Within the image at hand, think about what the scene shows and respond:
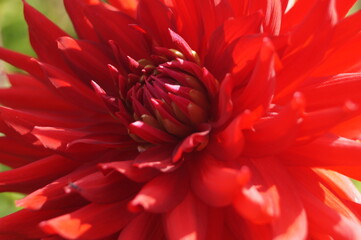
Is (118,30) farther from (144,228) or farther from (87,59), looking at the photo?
(144,228)

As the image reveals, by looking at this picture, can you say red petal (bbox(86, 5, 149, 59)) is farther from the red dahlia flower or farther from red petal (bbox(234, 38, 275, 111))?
red petal (bbox(234, 38, 275, 111))

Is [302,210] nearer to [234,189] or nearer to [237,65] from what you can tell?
[234,189]

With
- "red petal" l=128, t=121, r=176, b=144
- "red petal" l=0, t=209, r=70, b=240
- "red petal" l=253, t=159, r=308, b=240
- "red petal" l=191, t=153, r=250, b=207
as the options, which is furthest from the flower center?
"red petal" l=0, t=209, r=70, b=240

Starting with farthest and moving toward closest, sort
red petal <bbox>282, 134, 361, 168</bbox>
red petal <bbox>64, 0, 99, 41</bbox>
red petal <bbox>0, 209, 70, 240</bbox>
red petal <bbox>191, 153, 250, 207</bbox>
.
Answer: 1. red petal <bbox>64, 0, 99, 41</bbox>
2. red petal <bbox>0, 209, 70, 240</bbox>
3. red petal <bbox>282, 134, 361, 168</bbox>
4. red petal <bbox>191, 153, 250, 207</bbox>

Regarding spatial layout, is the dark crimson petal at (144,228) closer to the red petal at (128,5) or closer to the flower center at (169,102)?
the flower center at (169,102)

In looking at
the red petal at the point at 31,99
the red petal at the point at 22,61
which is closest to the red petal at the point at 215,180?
the red petal at the point at 31,99

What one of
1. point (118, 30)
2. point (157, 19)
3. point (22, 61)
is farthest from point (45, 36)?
point (157, 19)
